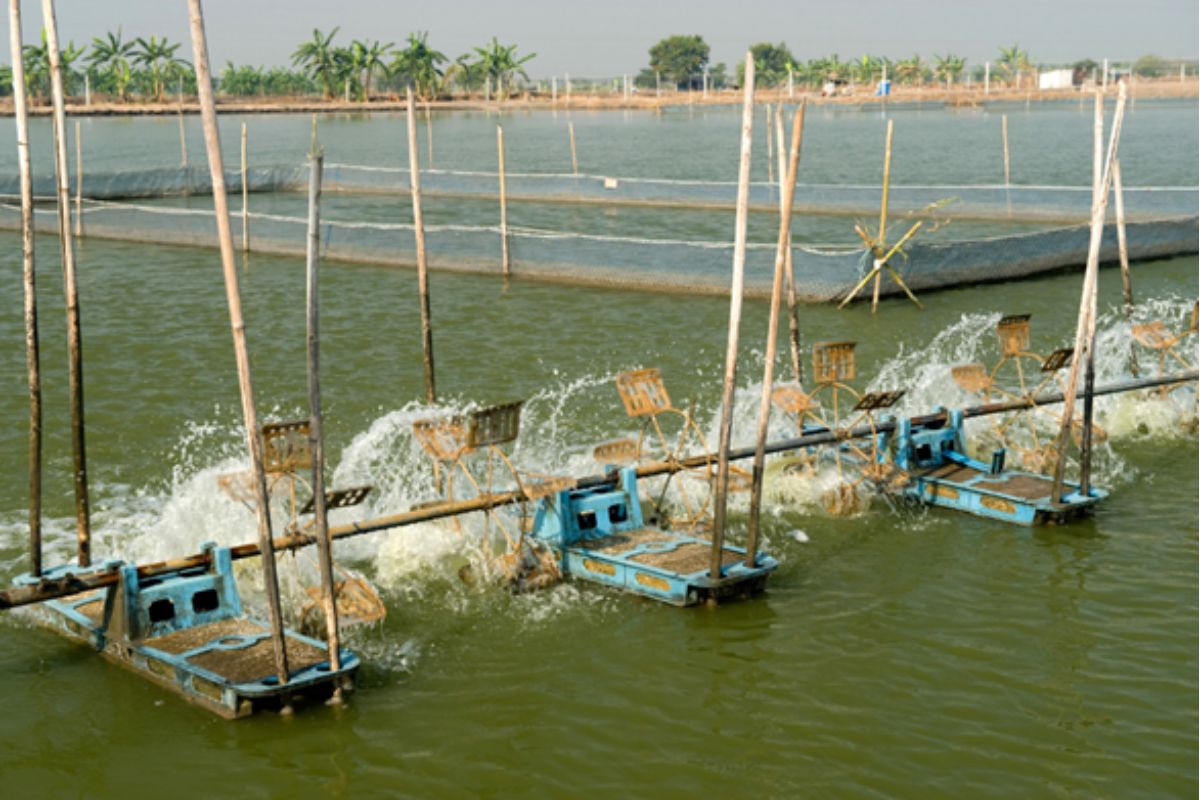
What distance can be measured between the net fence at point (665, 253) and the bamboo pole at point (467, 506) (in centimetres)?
728

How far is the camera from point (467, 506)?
11.6 m

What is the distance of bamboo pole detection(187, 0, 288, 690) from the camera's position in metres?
8.15

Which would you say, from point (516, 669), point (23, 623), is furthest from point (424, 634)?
point (23, 623)

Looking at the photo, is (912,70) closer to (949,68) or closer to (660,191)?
(949,68)

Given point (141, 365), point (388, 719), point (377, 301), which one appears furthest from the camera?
point (377, 301)

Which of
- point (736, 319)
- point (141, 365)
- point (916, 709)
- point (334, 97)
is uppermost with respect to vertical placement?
point (334, 97)

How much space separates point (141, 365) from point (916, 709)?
44.5ft

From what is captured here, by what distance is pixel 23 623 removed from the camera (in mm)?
10961

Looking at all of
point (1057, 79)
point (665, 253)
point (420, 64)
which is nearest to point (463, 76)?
point (420, 64)

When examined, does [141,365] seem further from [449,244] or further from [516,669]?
[516,669]

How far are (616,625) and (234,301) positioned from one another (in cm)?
424

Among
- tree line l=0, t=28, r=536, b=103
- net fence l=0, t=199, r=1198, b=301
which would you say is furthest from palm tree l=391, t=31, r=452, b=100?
Answer: net fence l=0, t=199, r=1198, b=301

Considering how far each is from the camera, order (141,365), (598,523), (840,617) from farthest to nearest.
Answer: (141,365)
(598,523)
(840,617)

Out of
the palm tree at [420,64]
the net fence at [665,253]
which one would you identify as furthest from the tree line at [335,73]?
the net fence at [665,253]
